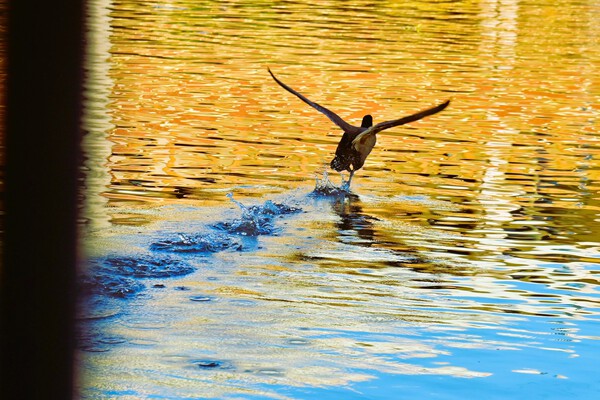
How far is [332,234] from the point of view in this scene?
35.0 feet

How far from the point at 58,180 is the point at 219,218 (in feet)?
29.6

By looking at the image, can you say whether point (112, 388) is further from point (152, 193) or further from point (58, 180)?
point (152, 193)

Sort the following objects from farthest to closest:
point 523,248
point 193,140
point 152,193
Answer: point 193,140 → point 152,193 → point 523,248

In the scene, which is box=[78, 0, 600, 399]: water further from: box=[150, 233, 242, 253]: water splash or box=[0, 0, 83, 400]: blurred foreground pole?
box=[0, 0, 83, 400]: blurred foreground pole

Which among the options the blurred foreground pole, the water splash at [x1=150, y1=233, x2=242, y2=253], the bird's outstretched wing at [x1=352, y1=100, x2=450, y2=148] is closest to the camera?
the blurred foreground pole

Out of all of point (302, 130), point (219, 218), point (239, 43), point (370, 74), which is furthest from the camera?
point (239, 43)

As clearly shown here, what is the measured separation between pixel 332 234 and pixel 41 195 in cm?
893

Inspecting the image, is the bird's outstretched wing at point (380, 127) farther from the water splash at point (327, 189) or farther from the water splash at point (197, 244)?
the water splash at point (197, 244)

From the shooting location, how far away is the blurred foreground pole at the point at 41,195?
172 cm

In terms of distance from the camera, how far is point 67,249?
1.81m

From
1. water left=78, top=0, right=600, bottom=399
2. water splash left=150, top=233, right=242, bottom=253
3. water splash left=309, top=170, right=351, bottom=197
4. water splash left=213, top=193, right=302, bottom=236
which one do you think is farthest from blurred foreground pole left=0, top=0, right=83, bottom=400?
water splash left=309, top=170, right=351, bottom=197

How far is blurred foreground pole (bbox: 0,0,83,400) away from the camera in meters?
1.72

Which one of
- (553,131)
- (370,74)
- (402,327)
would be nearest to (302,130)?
(553,131)

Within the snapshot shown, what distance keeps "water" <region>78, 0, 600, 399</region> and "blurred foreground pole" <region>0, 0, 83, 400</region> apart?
1761 mm
